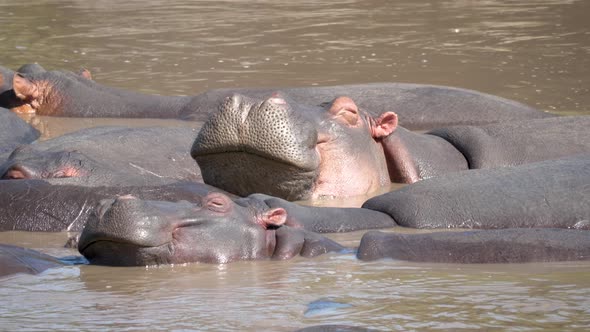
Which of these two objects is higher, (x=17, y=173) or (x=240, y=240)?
(x=17, y=173)

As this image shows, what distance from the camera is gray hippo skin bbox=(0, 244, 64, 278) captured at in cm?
510

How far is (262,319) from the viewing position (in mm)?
4215

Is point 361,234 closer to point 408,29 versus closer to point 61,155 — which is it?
point 61,155

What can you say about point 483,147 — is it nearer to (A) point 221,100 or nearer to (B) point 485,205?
(B) point 485,205

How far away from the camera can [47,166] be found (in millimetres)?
6969

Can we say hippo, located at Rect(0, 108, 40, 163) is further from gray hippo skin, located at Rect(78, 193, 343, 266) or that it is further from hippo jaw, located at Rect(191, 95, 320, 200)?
gray hippo skin, located at Rect(78, 193, 343, 266)

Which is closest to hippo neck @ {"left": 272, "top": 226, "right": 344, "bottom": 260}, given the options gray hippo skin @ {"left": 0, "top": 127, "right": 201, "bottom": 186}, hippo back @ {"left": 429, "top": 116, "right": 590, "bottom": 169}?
gray hippo skin @ {"left": 0, "top": 127, "right": 201, "bottom": 186}

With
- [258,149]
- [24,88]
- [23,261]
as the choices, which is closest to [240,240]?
[23,261]

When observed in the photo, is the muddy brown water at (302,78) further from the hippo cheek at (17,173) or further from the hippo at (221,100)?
the hippo cheek at (17,173)

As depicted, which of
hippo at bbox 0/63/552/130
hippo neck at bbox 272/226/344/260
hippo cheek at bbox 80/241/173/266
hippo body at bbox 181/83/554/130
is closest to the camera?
hippo cheek at bbox 80/241/173/266

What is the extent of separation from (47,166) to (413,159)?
2215mm

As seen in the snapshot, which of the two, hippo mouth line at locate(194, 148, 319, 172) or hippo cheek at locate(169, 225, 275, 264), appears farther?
hippo mouth line at locate(194, 148, 319, 172)

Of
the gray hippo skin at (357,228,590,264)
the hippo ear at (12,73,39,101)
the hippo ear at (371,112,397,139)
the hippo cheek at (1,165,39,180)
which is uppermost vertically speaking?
the hippo ear at (12,73,39,101)

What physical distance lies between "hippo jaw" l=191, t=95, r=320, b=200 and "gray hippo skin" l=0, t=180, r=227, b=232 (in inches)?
15.8
